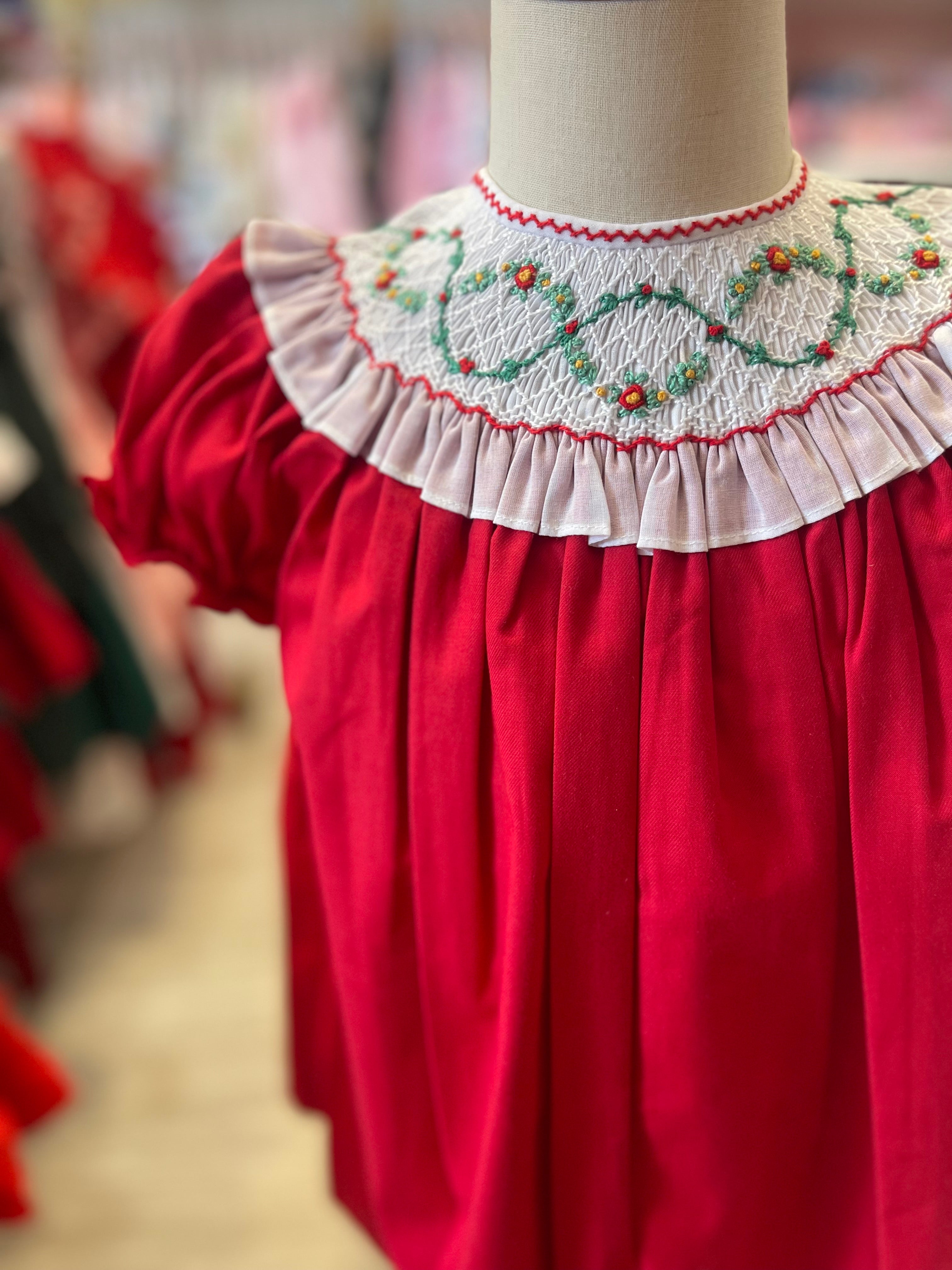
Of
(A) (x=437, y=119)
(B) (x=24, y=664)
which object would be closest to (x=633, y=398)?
(B) (x=24, y=664)

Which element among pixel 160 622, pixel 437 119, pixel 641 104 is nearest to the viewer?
pixel 641 104

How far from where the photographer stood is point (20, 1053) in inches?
46.6

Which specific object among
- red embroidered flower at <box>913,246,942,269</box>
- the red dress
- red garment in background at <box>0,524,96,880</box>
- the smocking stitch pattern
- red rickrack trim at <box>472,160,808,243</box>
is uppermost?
red rickrack trim at <box>472,160,808,243</box>

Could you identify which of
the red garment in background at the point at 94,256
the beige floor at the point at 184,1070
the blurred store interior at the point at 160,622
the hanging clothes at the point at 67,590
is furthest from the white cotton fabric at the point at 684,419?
the red garment in background at the point at 94,256

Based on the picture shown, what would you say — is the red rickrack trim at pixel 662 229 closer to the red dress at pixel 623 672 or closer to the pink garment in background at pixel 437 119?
the red dress at pixel 623 672

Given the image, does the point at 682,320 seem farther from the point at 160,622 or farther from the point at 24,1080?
the point at 160,622

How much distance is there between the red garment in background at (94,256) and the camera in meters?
1.57

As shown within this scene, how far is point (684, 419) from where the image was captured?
0.58 metres

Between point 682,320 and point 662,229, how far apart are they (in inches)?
2.0

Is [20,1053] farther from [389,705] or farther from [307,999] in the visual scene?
[389,705]

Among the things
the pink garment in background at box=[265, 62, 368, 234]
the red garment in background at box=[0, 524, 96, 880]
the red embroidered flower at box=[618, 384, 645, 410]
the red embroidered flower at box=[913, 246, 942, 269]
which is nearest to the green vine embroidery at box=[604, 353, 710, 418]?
the red embroidered flower at box=[618, 384, 645, 410]

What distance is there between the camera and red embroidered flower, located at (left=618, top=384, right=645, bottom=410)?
581mm

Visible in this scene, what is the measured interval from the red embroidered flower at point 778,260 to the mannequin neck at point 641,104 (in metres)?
0.03

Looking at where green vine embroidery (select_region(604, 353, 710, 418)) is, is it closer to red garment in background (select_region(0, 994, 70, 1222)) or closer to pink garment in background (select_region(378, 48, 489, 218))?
red garment in background (select_region(0, 994, 70, 1222))
